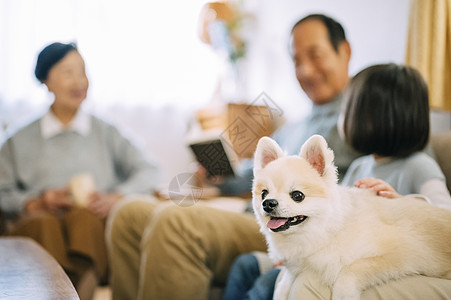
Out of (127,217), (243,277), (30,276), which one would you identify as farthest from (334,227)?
(127,217)

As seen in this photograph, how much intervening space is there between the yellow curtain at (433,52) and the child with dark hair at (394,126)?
0.99 ft

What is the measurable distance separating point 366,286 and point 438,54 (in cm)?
79

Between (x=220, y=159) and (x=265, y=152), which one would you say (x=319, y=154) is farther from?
(x=220, y=159)

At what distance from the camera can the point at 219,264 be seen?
4.04ft

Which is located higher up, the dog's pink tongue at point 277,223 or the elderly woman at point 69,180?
the dog's pink tongue at point 277,223

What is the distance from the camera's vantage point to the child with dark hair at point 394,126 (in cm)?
96

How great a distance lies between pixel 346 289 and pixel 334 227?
0.10m

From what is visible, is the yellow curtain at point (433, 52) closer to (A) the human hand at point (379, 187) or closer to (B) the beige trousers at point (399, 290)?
(A) the human hand at point (379, 187)

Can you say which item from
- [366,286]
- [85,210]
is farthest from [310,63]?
[85,210]

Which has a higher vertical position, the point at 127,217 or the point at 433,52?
the point at 433,52

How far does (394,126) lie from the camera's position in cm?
96

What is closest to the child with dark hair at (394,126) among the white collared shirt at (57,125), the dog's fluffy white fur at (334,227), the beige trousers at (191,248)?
the dog's fluffy white fur at (334,227)

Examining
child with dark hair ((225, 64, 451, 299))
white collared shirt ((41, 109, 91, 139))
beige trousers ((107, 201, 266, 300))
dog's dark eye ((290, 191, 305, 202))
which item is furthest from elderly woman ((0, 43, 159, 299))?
dog's dark eye ((290, 191, 305, 202))

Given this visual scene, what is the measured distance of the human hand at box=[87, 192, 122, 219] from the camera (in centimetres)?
173
